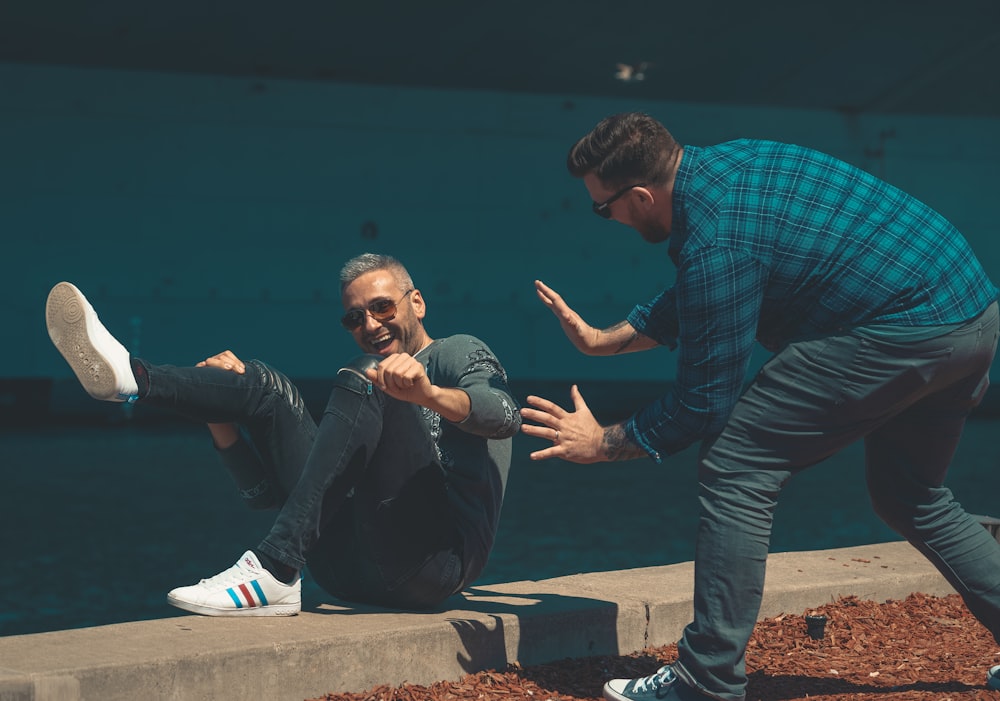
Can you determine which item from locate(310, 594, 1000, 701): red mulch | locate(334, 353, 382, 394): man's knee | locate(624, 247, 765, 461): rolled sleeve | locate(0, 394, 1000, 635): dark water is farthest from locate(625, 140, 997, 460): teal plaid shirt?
locate(0, 394, 1000, 635): dark water

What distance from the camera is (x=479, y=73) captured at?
57.9ft

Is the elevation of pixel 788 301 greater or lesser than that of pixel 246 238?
lesser

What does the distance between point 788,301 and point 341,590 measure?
1.47 meters

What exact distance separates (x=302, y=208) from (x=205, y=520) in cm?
1064

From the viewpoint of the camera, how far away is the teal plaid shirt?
2.89 m

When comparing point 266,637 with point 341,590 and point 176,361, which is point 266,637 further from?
point 176,361

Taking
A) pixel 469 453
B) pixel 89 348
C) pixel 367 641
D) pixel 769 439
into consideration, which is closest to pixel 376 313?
pixel 469 453

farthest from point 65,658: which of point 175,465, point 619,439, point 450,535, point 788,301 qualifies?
point 175,465

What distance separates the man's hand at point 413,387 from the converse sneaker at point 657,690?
2.49ft

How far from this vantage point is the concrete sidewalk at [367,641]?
2.81 m

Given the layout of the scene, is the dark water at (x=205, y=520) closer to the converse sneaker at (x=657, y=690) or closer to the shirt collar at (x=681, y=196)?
the converse sneaker at (x=657, y=690)

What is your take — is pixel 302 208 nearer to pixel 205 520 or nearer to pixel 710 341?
pixel 205 520

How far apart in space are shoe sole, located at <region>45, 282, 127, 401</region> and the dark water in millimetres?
931

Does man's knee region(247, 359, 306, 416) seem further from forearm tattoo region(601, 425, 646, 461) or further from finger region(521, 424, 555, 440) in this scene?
forearm tattoo region(601, 425, 646, 461)
